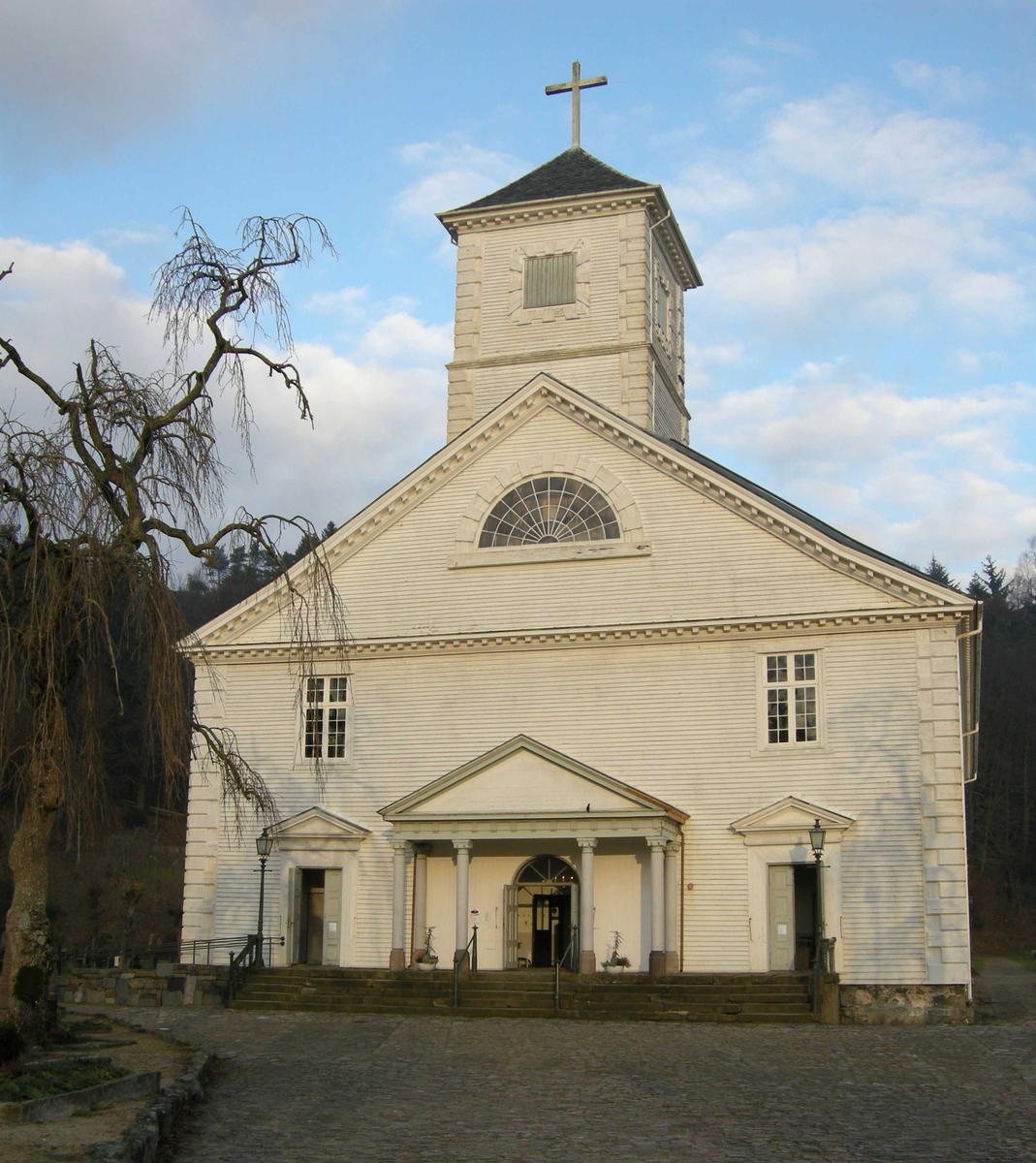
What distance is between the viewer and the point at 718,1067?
16.5m

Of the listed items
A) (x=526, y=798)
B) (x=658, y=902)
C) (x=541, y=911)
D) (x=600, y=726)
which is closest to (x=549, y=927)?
(x=541, y=911)

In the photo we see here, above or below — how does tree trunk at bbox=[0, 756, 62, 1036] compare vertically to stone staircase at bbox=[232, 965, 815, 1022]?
above

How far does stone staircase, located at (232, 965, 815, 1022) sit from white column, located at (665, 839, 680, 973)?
0.54 metres

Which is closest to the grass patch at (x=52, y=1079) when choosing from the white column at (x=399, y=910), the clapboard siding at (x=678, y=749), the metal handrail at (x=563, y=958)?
the metal handrail at (x=563, y=958)

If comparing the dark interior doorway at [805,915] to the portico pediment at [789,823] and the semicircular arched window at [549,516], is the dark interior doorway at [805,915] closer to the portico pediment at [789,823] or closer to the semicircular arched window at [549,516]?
the portico pediment at [789,823]

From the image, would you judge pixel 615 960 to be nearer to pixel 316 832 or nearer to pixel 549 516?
pixel 316 832

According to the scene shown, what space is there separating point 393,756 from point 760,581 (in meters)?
7.87

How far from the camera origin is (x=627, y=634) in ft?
85.6

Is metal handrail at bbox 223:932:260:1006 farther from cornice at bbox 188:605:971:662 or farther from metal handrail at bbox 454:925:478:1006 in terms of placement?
cornice at bbox 188:605:971:662

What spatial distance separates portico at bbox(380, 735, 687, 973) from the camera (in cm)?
2428

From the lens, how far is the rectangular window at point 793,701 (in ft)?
82.2

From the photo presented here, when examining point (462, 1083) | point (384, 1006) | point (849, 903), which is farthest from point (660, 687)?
point (462, 1083)

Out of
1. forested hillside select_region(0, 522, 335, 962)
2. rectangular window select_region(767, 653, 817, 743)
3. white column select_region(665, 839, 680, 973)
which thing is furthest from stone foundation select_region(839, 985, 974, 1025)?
forested hillside select_region(0, 522, 335, 962)

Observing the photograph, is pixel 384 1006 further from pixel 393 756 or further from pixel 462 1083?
pixel 462 1083
